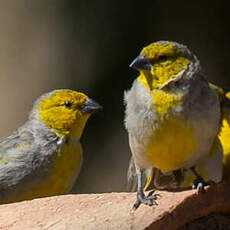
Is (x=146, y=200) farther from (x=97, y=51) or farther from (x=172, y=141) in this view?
(x=97, y=51)

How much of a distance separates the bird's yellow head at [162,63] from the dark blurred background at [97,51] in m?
2.94

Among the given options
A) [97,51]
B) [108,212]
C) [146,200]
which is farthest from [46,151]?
[97,51]

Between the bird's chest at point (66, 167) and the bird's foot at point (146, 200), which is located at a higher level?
the bird's foot at point (146, 200)

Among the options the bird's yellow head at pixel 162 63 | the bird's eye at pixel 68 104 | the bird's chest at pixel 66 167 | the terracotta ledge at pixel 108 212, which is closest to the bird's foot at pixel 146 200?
the terracotta ledge at pixel 108 212

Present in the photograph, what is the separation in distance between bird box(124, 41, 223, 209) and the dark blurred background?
9.71ft

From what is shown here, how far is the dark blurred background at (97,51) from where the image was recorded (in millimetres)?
7066

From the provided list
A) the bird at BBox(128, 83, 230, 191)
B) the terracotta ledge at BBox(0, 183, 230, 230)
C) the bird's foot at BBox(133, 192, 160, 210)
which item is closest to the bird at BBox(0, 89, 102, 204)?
the bird at BBox(128, 83, 230, 191)

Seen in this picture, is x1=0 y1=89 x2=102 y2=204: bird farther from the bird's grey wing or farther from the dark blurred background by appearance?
the dark blurred background

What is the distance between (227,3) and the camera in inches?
270

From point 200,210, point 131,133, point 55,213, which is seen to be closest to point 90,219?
point 55,213

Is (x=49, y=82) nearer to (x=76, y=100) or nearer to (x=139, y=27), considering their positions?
(x=139, y=27)

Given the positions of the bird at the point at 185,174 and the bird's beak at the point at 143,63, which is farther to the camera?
the bird at the point at 185,174

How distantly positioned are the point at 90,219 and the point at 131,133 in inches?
42.1

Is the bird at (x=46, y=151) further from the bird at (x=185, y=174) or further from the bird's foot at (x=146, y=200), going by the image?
the bird's foot at (x=146, y=200)
